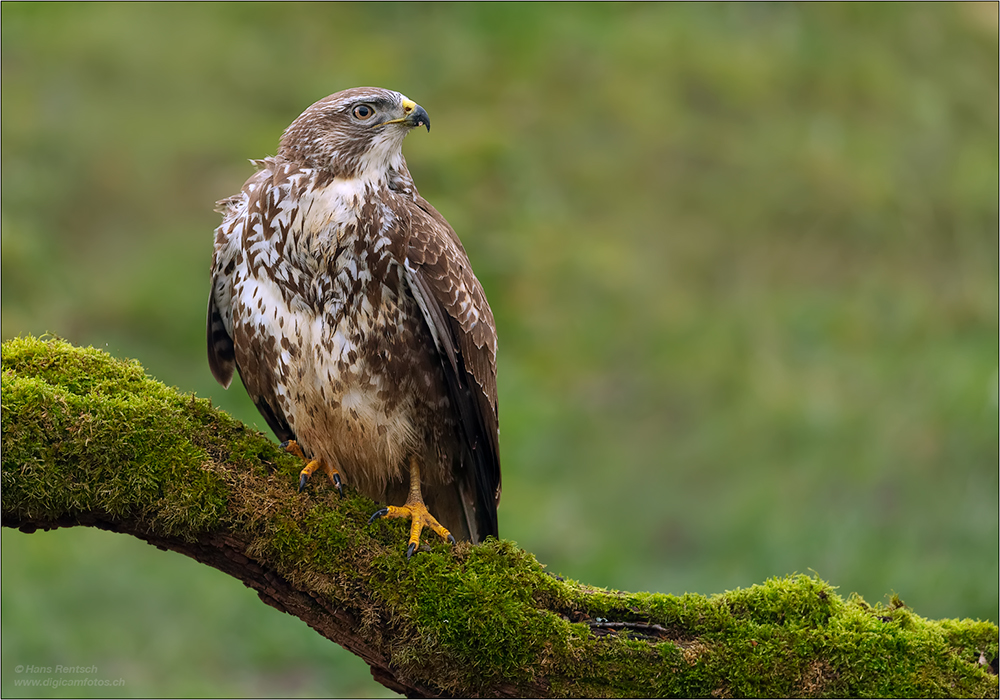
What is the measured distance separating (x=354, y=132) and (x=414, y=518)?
1.57 meters

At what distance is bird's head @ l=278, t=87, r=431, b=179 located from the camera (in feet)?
13.4

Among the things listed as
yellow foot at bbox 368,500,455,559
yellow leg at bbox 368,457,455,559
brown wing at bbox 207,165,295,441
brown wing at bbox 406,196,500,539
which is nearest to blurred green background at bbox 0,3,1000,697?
brown wing at bbox 207,165,295,441

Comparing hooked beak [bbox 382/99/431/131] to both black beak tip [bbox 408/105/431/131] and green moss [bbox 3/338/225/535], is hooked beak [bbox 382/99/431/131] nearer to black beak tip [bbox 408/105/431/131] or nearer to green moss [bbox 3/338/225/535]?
black beak tip [bbox 408/105/431/131]

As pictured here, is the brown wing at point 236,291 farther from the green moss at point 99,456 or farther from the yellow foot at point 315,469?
the green moss at point 99,456

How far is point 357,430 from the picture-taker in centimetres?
402

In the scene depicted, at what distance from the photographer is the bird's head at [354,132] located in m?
4.09

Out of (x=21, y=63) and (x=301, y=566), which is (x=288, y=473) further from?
(x=21, y=63)

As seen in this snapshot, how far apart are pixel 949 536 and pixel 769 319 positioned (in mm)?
2522

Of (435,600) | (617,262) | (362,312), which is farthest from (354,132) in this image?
(617,262)

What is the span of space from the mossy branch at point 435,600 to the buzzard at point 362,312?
268 millimetres

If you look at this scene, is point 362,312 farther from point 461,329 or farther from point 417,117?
point 417,117

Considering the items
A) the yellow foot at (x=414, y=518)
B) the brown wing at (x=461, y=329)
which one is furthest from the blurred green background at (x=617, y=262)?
the yellow foot at (x=414, y=518)

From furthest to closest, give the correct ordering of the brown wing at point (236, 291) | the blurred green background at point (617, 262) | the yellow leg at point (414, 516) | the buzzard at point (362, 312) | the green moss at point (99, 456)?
1. the blurred green background at point (617, 262)
2. the brown wing at point (236, 291)
3. the buzzard at point (362, 312)
4. the yellow leg at point (414, 516)
5. the green moss at point (99, 456)

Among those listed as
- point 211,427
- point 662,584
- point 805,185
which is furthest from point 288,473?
point 805,185
